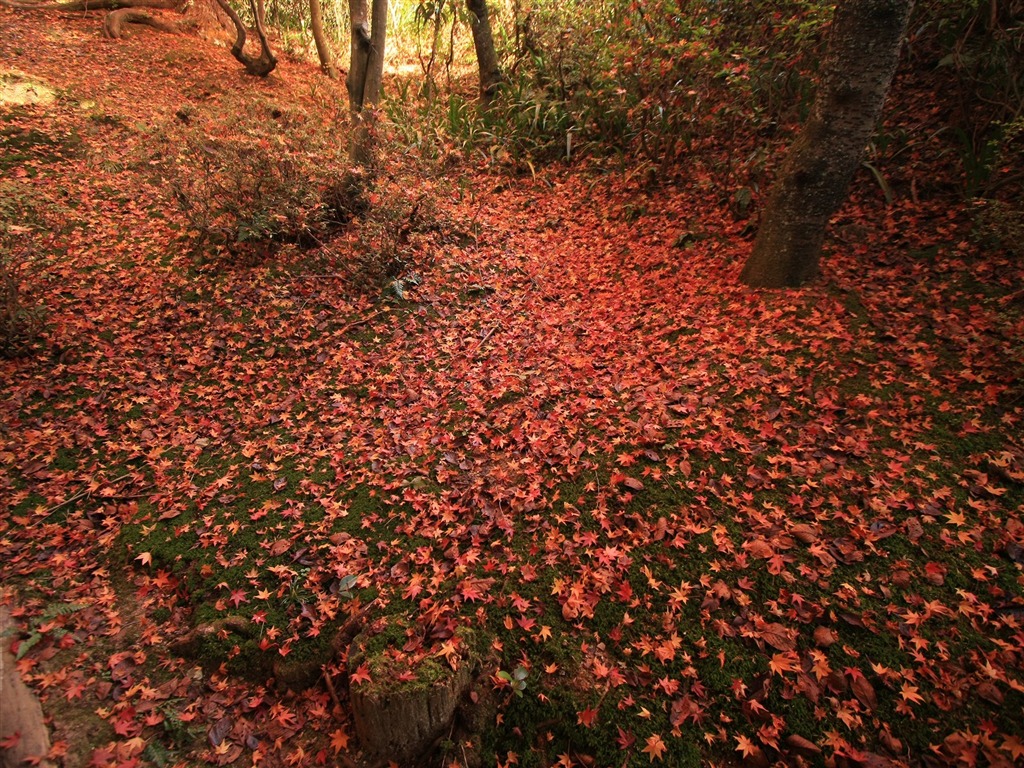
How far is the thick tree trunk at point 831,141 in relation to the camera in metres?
3.99

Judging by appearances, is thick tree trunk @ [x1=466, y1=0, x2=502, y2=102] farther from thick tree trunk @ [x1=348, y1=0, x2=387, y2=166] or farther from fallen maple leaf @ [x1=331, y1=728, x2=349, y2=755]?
fallen maple leaf @ [x1=331, y1=728, x2=349, y2=755]

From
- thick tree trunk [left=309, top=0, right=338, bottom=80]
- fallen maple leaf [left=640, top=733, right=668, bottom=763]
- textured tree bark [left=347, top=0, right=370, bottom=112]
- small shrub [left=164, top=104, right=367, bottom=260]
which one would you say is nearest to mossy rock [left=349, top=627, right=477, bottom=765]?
fallen maple leaf [left=640, top=733, right=668, bottom=763]

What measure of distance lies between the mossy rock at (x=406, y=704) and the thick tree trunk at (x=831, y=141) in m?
4.63

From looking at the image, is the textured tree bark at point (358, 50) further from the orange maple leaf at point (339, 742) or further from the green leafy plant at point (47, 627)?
the orange maple leaf at point (339, 742)

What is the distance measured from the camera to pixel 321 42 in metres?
13.2

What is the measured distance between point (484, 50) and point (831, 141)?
26.8 ft

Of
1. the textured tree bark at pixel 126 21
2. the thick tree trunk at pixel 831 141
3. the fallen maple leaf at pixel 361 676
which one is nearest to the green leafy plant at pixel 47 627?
the fallen maple leaf at pixel 361 676

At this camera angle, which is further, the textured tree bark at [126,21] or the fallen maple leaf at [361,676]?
the textured tree bark at [126,21]

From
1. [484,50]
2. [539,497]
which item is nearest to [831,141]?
[539,497]

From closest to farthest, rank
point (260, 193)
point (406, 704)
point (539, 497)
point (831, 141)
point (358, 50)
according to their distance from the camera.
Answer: point (406, 704), point (539, 497), point (831, 141), point (260, 193), point (358, 50)

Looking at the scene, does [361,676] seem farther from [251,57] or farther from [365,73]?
[251,57]

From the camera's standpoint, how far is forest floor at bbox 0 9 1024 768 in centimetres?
276

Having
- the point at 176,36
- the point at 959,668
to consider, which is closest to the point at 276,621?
A: the point at 959,668

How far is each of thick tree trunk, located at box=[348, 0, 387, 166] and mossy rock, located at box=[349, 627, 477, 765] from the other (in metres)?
6.43
